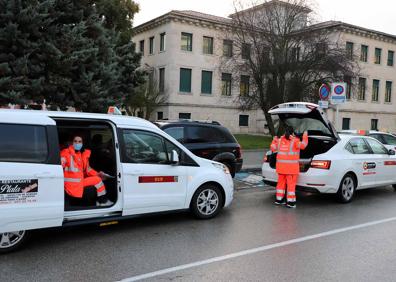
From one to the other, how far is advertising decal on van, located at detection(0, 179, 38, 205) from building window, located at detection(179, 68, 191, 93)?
34323 millimetres

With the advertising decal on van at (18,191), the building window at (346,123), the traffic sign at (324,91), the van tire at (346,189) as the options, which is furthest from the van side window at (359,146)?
the building window at (346,123)

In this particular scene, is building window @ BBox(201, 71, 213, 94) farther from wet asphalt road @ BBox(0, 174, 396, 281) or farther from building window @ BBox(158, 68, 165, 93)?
wet asphalt road @ BBox(0, 174, 396, 281)

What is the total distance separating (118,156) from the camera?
19.7 ft

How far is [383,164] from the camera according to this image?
9.84 metres

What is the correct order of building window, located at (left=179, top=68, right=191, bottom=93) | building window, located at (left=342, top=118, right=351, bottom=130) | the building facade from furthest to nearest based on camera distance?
building window, located at (left=342, top=118, right=351, bottom=130) → building window, located at (left=179, top=68, right=191, bottom=93) → the building facade

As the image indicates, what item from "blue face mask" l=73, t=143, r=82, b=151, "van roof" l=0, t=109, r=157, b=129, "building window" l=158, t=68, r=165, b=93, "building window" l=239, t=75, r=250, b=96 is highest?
"building window" l=158, t=68, r=165, b=93

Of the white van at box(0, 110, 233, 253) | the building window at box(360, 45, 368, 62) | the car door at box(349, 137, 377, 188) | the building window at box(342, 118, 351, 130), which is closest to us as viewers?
the white van at box(0, 110, 233, 253)

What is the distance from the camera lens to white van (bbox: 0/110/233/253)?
4.94m

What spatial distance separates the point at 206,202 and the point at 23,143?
3309mm

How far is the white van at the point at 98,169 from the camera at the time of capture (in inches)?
195

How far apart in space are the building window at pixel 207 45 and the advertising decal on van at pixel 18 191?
120 ft

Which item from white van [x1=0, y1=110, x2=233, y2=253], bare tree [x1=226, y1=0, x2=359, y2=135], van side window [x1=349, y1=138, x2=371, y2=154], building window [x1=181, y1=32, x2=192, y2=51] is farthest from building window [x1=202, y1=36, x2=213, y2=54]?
white van [x1=0, y1=110, x2=233, y2=253]

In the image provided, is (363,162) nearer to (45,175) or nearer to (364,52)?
(45,175)

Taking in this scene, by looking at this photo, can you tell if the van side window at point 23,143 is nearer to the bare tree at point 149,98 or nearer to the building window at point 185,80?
the bare tree at point 149,98
